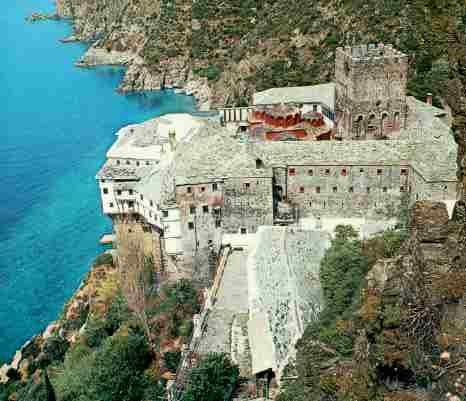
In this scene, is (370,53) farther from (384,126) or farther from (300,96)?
(300,96)

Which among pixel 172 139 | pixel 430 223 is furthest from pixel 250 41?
pixel 430 223

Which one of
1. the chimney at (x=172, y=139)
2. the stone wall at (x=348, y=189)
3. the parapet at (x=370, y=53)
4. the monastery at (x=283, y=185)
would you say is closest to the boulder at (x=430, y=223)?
the monastery at (x=283, y=185)

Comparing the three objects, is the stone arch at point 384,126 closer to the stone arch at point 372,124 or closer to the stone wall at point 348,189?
the stone arch at point 372,124

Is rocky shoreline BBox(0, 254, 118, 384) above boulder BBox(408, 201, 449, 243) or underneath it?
underneath

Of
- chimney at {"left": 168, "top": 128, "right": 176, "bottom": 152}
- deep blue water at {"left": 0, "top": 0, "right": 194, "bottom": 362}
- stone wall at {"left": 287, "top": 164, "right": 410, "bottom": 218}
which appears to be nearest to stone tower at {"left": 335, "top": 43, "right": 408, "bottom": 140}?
stone wall at {"left": 287, "top": 164, "right": 410, "bottom": 218}

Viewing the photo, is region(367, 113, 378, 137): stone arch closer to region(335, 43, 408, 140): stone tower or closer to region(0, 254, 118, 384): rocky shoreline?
region(335, 43, 408, 140): stone tower

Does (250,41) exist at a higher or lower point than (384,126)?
lower
